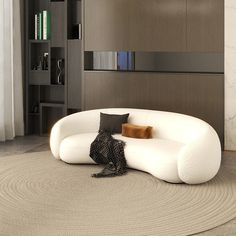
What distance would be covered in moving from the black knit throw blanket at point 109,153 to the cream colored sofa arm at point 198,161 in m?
0.79

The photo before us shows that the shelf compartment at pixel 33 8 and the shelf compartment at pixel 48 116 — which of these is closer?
the shelf compartment at pixel 33 8

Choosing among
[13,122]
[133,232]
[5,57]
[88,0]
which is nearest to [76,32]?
[88,0]

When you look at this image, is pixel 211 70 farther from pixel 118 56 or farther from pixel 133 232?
pixel 133 232

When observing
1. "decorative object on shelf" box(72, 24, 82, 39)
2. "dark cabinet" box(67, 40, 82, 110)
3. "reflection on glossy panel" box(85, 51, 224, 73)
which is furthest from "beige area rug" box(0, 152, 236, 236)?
"decorative object on shelf" box(72, 24, 82, 39)

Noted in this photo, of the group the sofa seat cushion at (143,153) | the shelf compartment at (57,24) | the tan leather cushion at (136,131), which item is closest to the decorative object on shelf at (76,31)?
the shelf compartment at (57,24)

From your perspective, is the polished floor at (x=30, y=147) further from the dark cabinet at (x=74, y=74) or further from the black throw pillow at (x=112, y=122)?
the black throw pillow at (x=112, y=122)

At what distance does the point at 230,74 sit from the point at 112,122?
1570 millimetres

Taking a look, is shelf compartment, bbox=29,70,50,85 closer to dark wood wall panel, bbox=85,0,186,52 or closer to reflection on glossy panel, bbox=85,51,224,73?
reflection on glossy panel, bbox=85,51,224,73

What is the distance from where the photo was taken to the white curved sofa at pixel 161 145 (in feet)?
17.1

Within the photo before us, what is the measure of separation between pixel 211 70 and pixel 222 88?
295 mm

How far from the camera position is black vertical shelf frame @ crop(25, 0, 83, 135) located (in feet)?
25.6

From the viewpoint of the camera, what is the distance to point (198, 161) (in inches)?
205

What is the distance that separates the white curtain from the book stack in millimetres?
241

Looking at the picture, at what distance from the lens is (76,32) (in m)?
7.90
